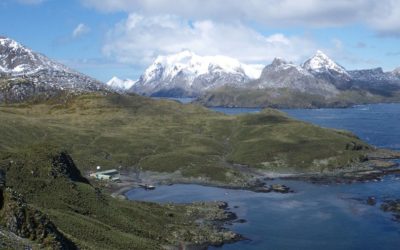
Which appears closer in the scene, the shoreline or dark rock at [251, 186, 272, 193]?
dark rock at [251, 186, 272, 193]

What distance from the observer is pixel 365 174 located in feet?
638

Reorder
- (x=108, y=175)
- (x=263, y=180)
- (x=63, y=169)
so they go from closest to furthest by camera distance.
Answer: (x=63, y=169) → (x=108, y=175) → (x=263, y=180)

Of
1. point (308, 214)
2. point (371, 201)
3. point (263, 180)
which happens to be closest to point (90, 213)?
point (308, 214)

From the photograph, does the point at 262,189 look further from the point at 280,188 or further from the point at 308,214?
the point at 308,214

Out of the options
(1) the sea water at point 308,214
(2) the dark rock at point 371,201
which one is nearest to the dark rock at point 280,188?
(1) the sea water at point 308,214

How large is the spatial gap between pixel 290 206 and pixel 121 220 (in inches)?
2373

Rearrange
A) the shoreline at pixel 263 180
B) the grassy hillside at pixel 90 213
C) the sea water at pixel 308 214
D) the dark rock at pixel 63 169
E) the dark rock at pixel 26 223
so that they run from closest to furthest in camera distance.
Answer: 1. the dark rock at pixel 26 223
2. the grassy hillside at pixel 90 213
3. the dark rock at pixel 63 169
4. the sea water at pixel 308 214
5. the shoreline at pixel 263 180

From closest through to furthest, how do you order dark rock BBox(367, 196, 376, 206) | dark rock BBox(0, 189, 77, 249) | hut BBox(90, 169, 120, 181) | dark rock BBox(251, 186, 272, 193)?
dark rock BBox(0, 189, 77, 249)
dark rock BBox(367, 196, 376, 206)
dark rock BBox(251, 186, 272, 193)
hut BBox(90, 169, 120, 181)

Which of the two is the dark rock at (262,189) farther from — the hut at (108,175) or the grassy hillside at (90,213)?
the hut at (108,175)

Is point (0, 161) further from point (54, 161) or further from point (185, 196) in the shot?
point (185, 196)

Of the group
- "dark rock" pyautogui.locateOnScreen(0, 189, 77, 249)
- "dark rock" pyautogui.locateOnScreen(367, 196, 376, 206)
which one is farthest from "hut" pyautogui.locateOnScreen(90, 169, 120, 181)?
"dark rock" pyautogui.locateOnScreen(0, 189, 77, 249)

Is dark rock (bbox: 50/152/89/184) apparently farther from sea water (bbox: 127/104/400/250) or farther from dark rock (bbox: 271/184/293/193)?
dark rock (bbox: 271/184/293/193)

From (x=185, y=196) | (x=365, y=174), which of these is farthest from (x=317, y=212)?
(x=365, y=174)

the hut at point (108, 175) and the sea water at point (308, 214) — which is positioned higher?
the hut at point (108, 175)
